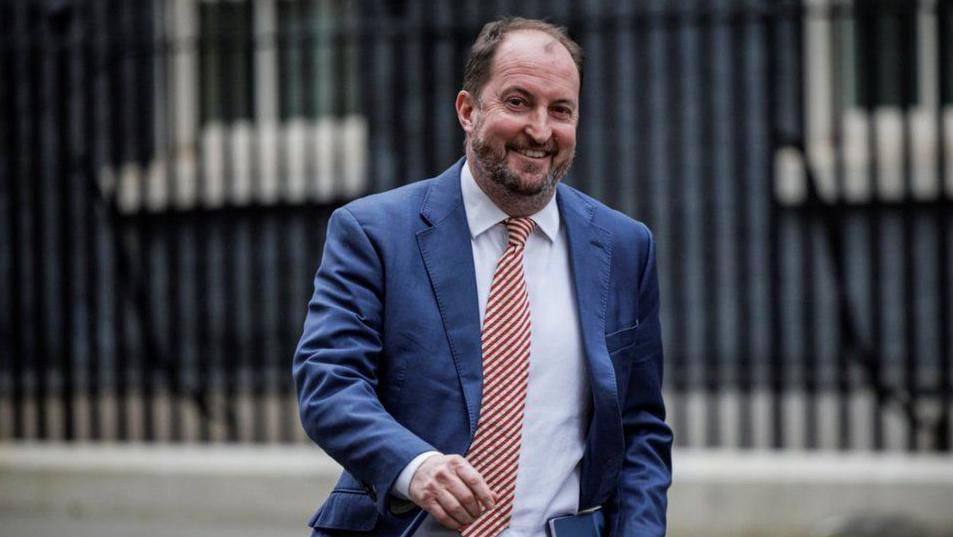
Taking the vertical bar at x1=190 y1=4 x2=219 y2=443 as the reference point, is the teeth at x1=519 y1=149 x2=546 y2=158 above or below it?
above

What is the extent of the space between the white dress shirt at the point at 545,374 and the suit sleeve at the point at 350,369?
0.21 meters

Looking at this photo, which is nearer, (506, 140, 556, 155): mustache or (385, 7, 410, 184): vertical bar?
(506, 140, 556, 155): mustache

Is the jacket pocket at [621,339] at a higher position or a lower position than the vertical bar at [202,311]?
higher

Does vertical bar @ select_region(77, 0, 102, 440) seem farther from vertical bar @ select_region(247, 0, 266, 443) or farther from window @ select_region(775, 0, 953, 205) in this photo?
window @ select_region(775, 0, 953, 205)

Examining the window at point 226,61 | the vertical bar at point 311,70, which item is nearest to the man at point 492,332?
the vertical bar at point 311,70

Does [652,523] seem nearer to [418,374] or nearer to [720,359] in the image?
[418,374]

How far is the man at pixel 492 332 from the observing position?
114 inches

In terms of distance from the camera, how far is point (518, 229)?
307 centimetres

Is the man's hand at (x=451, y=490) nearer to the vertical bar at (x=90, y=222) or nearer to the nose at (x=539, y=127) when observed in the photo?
the nose at (x=539, y=127)

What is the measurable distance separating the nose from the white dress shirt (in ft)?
0.68

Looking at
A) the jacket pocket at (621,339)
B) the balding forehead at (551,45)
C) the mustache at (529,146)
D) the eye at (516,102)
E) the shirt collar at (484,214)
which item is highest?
the balding forehead at (551,45)

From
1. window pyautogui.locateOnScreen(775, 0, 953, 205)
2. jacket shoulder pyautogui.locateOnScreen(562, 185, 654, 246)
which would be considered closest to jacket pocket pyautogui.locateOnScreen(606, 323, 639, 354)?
jacket shoulder pyautogui.locateOnScreen(562, 185, 654, 246)

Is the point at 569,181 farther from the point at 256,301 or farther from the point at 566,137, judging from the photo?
the point at 566,137

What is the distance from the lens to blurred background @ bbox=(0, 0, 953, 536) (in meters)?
7.68
